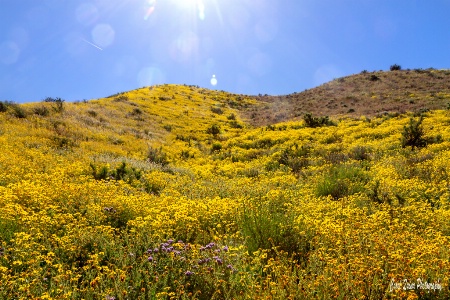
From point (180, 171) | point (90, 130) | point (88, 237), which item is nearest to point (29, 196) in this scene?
point (88, 237)

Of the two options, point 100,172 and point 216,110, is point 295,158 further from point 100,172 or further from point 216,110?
point 216,110

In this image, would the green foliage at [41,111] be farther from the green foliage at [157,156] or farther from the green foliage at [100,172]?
the green foliage at [100,172]

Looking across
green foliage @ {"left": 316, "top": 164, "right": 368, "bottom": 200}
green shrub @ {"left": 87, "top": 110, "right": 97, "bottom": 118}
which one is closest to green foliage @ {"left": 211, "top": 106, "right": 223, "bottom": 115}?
green shrub @ {"left": 87, "top": 110, "right": 97, "bottom": 118}

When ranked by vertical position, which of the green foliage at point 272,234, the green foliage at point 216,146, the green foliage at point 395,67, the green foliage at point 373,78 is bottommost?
the green foliage at point 272,234

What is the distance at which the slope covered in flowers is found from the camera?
4.09 metres

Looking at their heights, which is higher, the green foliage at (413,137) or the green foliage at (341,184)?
the green foliage at (413,137)

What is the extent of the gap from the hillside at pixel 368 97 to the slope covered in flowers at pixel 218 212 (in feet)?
25.3

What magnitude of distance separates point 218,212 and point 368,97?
36906 mm

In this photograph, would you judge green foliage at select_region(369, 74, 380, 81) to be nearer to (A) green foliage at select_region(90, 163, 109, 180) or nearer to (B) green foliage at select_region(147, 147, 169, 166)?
(B) green foliage at select_region(147, 147, 169, 166)

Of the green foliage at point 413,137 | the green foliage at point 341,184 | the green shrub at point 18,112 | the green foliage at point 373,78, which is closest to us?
the green foliage at point 341,184

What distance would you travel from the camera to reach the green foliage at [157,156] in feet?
58.9

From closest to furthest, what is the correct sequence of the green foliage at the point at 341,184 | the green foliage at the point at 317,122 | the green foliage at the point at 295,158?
the green foliage at the point at 341,184 → the green foliage at the point at 295,158 → the green foliage at the point at 317,122

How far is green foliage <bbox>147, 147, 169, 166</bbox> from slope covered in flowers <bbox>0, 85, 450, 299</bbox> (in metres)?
0.16

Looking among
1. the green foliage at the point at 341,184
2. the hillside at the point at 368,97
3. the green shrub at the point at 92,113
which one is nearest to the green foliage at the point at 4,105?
the green shrub at the point at 92,113
